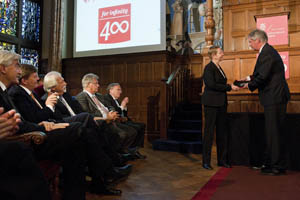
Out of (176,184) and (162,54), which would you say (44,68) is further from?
(176,184)

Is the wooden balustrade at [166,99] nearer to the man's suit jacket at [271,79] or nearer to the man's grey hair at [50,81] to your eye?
the man's suit jacket at [271,79]

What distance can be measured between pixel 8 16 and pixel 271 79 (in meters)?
6.46

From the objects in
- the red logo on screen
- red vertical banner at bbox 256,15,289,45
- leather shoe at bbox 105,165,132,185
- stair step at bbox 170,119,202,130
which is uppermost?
the red logo on screen

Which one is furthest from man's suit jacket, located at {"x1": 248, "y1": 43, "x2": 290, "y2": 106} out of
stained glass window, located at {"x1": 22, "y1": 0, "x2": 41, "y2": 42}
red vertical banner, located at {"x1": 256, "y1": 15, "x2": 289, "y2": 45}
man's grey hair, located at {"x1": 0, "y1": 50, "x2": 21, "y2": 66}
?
stained glass window, located at {"x1": 22, "y1": 0, "x2": 41, "y2": 42}

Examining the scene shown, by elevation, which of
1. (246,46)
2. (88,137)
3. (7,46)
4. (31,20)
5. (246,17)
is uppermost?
(31,20)

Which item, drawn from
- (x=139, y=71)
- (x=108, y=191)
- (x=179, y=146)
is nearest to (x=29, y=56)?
(x=139, y=71)

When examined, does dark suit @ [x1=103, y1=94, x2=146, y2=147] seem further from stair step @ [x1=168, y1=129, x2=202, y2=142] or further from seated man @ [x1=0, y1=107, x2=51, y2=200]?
seated man @ [x1=0, y1=107, x2=51, y2=200]

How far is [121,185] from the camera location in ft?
7.79

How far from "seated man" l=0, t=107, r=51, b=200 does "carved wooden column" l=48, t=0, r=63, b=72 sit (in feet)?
20.7

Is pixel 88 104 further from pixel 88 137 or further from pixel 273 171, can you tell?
pixel 273 171

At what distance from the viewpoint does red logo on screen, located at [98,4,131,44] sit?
625 cm

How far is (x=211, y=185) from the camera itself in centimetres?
237

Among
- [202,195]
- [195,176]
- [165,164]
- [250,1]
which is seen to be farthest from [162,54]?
[202,195]

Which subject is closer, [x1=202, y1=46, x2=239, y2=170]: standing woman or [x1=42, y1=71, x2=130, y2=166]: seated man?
[x1=42, y1=71, x2=130, y2=166]: seated man
